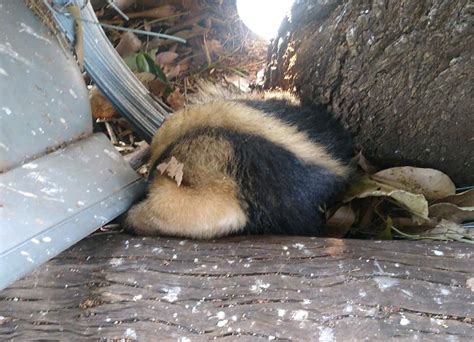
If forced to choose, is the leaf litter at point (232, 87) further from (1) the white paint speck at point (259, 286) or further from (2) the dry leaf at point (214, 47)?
(1) the white paint speck at point (259, 286)

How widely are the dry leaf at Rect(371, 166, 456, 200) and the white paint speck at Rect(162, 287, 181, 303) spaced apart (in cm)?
47

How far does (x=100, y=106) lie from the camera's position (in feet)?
5.11

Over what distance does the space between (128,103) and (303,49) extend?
419mm

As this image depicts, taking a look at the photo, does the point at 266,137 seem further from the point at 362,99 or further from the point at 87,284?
the point at 87,284

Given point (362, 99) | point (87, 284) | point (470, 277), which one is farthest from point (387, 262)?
point (87, 284)

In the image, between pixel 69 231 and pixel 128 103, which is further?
pixel 128 103

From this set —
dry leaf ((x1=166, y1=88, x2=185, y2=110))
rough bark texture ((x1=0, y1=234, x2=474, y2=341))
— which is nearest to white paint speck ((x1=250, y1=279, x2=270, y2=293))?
rough bark texture ((x1=0, y1=234, x2=474, y2=341))

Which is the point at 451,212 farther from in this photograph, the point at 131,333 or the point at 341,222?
the point at 131,333

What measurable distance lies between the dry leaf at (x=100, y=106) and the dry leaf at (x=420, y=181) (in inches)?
29.9

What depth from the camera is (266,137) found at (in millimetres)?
1054

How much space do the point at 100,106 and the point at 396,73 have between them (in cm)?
81

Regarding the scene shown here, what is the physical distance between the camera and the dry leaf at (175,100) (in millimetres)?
1598

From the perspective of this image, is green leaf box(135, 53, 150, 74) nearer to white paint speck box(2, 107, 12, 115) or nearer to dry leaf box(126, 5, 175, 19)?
dry leaf box(126, 5, 175, 19)

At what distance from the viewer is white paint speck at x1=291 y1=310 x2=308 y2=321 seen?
2.90ft
